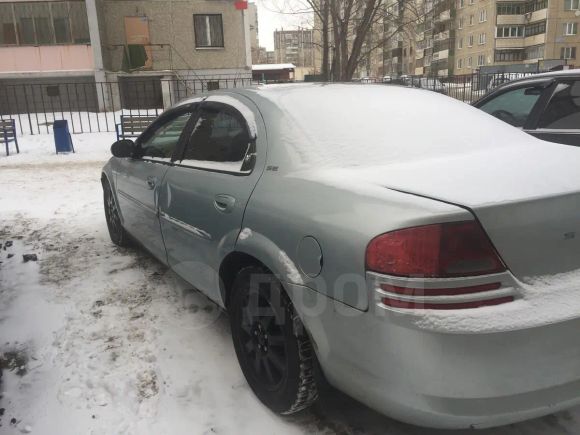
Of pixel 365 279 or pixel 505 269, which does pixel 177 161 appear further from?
pixel 505 269

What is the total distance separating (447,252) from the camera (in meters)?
1.71

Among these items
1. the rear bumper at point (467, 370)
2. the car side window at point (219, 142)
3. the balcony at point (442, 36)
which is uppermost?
the balcony at point (442, 36)

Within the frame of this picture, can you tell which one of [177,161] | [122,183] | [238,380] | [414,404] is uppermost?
[177,161]

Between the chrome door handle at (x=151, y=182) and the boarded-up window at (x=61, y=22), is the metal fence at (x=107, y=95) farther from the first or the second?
the chrome door handle at (x=151, y=182)

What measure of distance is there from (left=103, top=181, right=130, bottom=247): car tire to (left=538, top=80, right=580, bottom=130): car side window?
416 cm

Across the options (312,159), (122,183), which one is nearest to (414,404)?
(312,159)

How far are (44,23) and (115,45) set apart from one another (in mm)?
3076

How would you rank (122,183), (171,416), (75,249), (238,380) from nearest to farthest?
(171,416) → (238,380) → (122,183) → (75,249)

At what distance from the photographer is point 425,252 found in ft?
5.62

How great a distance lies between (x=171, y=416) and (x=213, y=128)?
1662 mm

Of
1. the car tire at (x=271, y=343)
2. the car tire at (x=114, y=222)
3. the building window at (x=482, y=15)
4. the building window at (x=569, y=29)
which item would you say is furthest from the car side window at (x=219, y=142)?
the building window at (x=482, y=15)

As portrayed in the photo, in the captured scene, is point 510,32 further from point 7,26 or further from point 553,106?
point 553,106

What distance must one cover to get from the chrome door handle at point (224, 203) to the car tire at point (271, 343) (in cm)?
34

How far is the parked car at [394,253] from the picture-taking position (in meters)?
1.70
